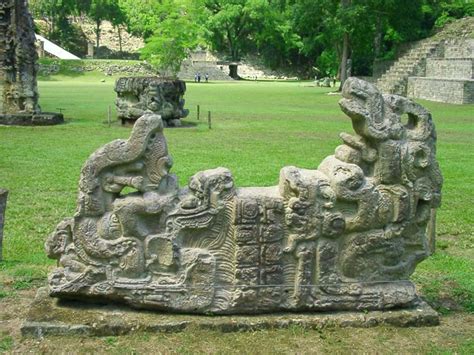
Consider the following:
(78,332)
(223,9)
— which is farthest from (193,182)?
(223,9)

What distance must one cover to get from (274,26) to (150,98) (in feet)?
134

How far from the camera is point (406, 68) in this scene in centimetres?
3581

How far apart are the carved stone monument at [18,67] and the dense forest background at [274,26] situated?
20.2 metres

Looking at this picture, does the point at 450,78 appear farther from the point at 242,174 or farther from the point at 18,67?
the point at 242,174

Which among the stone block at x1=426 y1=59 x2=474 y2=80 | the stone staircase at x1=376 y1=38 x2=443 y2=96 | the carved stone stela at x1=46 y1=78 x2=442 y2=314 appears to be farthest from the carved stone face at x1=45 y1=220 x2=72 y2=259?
the stone staircase at x1=376 y1=38 x2=443 y2=96

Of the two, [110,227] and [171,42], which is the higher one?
Result: [171,42]

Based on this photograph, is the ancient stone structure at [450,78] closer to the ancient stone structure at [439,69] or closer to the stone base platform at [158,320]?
the ancient stone structure at [439,69]

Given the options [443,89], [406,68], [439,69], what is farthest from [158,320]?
[406,68]

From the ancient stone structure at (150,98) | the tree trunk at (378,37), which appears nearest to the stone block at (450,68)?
the tree trunk at (378,37)

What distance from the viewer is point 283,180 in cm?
495

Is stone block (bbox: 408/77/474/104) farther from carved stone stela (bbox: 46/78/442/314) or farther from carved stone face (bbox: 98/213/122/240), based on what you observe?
carved stone face (bbox: 98/213/122/240)

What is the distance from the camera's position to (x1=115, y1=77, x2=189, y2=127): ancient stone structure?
1930 centimetres

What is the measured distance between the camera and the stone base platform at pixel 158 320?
4.65 meters

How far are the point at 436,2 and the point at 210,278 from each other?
41.6m
